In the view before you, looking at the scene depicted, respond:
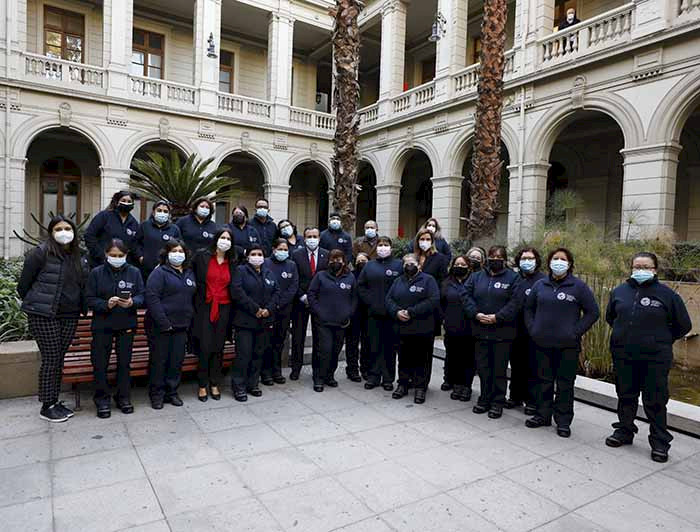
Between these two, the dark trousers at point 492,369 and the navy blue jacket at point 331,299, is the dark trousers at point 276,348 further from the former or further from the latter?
the dark trousers at point 492,369

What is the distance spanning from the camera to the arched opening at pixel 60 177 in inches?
724

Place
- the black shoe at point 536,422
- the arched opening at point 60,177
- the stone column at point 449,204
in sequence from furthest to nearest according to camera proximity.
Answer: the arched opening at point 60,177, the stone column at point 449,204, the black shoe at point 536,422

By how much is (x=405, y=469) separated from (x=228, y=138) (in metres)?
17.9

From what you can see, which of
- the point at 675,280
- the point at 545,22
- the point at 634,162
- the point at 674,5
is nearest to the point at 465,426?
the point at 675,280

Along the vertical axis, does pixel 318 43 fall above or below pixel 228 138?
above

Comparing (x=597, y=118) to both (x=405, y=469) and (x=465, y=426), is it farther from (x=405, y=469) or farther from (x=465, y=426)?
(x=405, y=469)

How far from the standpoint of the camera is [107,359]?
4918mm

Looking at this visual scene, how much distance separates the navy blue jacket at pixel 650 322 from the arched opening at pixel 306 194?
2092 centimetres

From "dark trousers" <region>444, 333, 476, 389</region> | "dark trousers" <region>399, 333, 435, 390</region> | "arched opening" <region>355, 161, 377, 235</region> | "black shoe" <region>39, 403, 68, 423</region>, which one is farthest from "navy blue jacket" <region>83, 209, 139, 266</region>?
"arched opening" <region>355, 161, 377, 235</region>

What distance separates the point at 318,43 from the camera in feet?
74.6

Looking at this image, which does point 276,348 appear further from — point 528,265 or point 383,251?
point 528,265

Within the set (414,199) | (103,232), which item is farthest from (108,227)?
(414,199)

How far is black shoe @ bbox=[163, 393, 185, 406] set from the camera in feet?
17.2

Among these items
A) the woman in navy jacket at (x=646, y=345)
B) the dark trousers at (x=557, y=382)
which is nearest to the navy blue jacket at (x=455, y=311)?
the dark trousers at (x=557, y=382)
